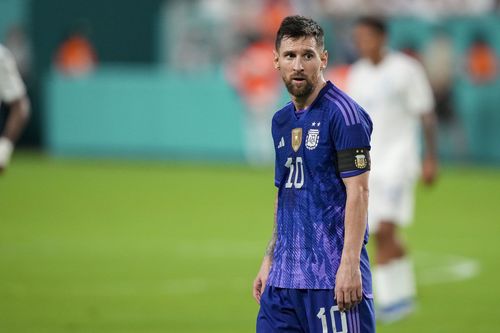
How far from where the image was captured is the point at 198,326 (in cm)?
1029

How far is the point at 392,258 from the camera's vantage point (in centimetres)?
1103

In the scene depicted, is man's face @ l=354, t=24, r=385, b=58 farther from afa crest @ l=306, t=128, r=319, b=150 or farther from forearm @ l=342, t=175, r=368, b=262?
forearm @ l=342, t=175, r=368, b=262

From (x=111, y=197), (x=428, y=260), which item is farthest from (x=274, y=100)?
(x=428, y=260)

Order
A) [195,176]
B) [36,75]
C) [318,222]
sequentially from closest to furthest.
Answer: [318,222] → [195,176] → [36,75]

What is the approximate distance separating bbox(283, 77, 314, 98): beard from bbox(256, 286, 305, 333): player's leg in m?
0.96

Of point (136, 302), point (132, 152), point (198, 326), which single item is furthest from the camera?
point (132, 152)

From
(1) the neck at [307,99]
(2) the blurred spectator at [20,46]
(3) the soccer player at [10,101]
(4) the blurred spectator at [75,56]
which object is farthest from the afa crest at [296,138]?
(2) the blurred spectator at [20,46]

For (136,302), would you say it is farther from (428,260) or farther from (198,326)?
(428,260)

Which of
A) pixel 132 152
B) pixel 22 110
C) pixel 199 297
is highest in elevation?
pixel 22 110

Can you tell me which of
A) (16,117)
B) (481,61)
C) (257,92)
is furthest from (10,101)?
(481,61)

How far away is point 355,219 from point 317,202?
0.27 m

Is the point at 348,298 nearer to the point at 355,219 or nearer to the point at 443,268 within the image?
the point at 355,219

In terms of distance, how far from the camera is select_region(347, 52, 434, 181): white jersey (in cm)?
1123

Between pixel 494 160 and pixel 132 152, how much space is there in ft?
28.3
